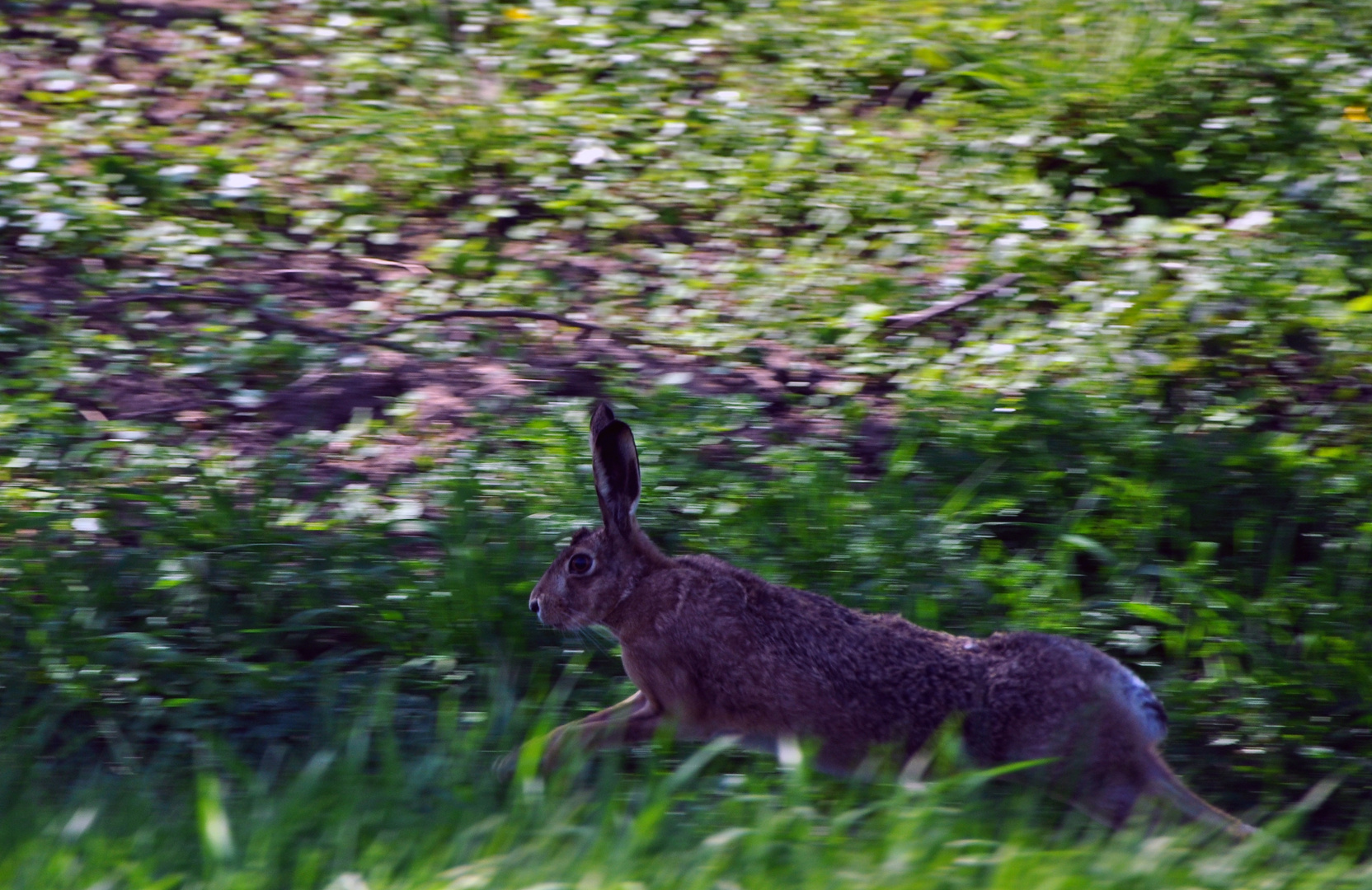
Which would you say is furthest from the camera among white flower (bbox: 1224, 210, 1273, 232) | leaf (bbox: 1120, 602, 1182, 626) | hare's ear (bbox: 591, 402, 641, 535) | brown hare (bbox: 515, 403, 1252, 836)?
white flower (bbox: 1224, 210, 1273, 232)

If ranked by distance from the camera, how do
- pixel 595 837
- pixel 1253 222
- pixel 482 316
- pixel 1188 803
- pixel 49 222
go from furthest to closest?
1. pixel 49 222
2. pixel 1253 222
3. pixel 482 316
4. pixel 1188 803
5. pixel 595 837

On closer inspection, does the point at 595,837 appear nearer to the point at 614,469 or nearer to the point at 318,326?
the point at 614,469

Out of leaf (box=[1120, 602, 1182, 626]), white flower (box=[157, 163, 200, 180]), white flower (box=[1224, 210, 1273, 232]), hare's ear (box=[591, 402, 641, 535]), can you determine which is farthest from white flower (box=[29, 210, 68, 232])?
white flower (box=[1224, 210, 1273, 232])

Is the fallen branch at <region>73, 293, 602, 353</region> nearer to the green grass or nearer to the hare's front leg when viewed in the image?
the hare's front leg

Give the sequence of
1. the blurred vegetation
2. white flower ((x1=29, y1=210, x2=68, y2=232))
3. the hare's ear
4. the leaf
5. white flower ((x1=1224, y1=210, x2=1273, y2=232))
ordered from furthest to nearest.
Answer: white flower ((x1=29, y1=210, x2=68, y2=232)) < white flower ((x1=1224, y1=210, x2=1273, y2=232)) < the leaf < the hare's ear < the blurred vegetation

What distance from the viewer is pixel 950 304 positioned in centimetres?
674

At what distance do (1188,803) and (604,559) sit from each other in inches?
70.0

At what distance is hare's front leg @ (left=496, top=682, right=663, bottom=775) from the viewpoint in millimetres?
4008

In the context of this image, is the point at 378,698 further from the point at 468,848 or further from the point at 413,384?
the point at 413,384

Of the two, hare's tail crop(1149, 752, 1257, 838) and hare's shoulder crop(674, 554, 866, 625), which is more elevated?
hare's shoulder crop(674, 554, 866, 625)

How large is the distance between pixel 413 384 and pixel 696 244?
→ 1.90 meters

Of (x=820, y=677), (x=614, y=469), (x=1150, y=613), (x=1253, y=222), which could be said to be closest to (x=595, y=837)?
(x=820, y=677)

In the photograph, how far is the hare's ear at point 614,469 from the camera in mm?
4285

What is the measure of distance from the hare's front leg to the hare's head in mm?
304
